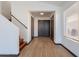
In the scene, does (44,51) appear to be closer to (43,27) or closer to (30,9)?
(30,9)

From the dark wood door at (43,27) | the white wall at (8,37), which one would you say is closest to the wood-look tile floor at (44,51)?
the white wall at (8,37)

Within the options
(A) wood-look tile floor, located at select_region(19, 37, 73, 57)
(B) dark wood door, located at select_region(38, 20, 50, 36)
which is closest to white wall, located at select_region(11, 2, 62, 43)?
(A) wood-look tile floor, located at select_region(19, 37, 73, 57)

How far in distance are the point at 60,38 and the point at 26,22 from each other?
214cm

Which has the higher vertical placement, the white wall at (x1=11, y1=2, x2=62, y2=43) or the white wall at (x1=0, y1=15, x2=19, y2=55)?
the white wall at (x1=11, y1=2, x2=62, y2=43)

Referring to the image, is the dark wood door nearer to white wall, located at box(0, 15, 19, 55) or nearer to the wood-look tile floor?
the wood-look tile floor

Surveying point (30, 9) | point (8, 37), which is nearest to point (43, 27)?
point (30, 9)

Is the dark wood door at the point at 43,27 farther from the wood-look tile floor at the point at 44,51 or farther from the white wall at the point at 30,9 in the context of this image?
the wood-look tile floor at the point at 44,51

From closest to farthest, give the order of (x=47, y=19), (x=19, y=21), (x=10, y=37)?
(x=10, y=37) < (x=19, y=21) < (x=47, y=19)

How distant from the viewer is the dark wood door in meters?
13.8

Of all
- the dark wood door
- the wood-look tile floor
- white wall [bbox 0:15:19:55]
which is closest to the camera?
white wall [bbox 0:15:19:55]

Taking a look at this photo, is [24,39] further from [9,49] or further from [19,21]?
[9,49]

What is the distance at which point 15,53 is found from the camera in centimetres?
446

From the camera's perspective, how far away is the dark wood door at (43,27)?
45.3ft

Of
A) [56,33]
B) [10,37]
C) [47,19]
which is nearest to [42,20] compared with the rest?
[47,19]
